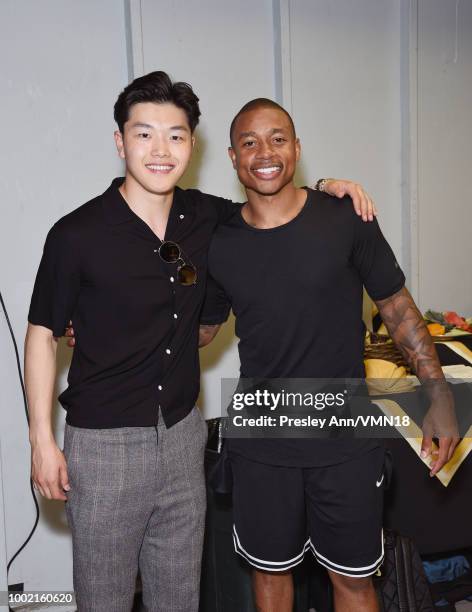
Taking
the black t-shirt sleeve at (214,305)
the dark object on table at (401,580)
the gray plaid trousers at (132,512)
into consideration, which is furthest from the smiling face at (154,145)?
the dark object on table at (401,580)

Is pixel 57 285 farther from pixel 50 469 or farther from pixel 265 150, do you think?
pixel 265 150

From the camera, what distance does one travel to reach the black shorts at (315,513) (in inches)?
78.2

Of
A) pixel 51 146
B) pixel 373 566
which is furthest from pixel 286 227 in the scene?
pixel 51 146

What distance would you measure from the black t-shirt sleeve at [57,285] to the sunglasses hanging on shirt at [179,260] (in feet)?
0.79

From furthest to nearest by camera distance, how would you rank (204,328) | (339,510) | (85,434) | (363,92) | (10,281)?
(363,92)
(10,281)
(204,328)
(339,510)
(85,434)

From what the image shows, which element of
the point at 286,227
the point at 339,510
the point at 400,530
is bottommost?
the point at 400,530

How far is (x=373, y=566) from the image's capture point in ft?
6.56

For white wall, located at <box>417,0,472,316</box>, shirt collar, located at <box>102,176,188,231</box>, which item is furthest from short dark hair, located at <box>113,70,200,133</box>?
white wall, located at <box>417,0,472,316</box>

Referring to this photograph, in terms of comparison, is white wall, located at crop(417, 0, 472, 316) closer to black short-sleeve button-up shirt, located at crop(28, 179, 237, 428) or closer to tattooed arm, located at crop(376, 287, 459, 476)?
tattooed arm, located at crop(376, 287, 459, 476)

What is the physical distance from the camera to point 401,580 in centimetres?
246

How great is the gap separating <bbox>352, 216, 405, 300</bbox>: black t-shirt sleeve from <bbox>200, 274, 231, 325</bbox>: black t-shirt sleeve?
1.41 feet

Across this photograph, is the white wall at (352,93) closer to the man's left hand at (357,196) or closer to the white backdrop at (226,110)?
the white backdrop at (226,110)

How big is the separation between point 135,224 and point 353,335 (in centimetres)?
70

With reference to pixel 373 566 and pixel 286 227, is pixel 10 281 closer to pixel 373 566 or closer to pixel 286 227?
pixel 286 227
